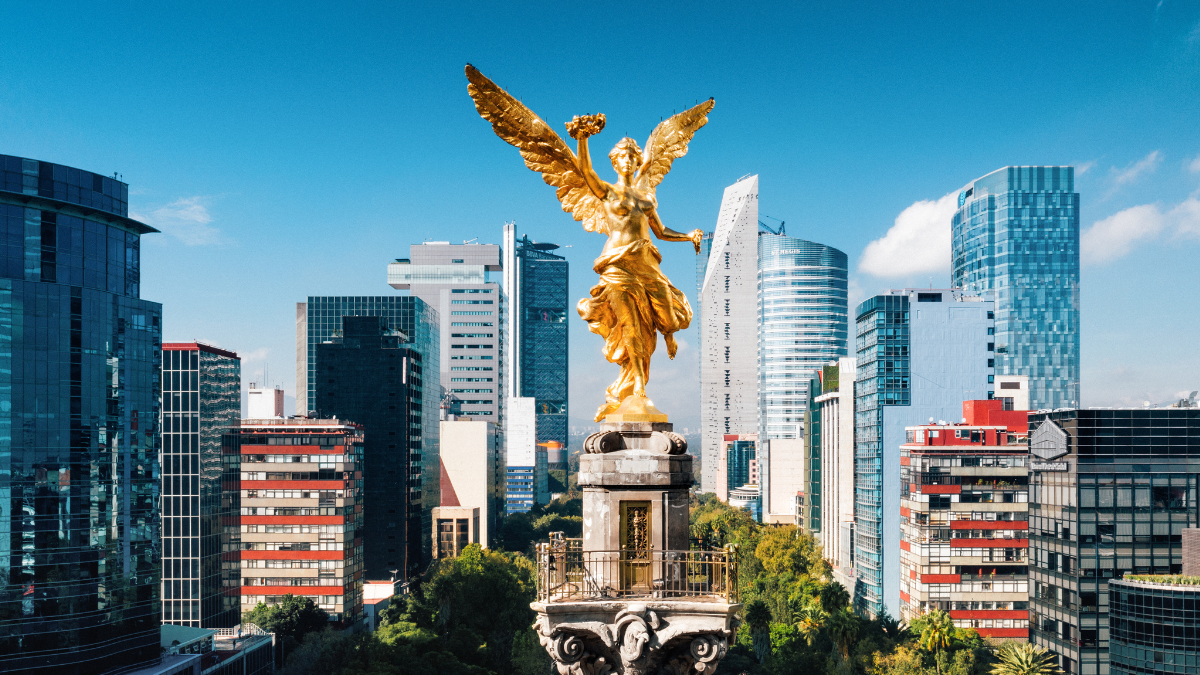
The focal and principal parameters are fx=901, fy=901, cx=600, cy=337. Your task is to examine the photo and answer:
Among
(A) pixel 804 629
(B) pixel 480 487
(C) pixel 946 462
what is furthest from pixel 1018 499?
(B) pixel 480 487

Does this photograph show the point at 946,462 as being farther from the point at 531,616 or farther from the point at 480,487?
the point at 480,487

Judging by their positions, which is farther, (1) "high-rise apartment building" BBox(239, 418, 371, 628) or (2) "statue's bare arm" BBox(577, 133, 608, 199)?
(1) "high-rise apartment building" BBox(239, 418, 371, 628)

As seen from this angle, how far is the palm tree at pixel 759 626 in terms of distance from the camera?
8340 cm

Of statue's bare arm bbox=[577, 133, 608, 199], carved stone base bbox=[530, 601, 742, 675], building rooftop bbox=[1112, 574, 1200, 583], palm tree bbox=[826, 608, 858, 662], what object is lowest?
palm tree bbox=[826, 608, 858, 662]

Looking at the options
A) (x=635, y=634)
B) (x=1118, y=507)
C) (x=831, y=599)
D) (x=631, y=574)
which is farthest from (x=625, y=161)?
(x=831, y=599)

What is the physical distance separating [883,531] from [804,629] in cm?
1901

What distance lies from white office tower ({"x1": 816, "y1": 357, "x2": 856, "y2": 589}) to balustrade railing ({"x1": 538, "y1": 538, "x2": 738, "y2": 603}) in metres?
108

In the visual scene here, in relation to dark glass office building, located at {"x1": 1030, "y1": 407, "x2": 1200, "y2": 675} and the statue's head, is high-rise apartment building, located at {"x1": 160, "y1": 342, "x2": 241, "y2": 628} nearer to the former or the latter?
dark glass office building, located at {"x1": 1030, "y1": 407, "x2": 1200, "y2": 675}

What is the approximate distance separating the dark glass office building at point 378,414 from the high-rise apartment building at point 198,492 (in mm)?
31232

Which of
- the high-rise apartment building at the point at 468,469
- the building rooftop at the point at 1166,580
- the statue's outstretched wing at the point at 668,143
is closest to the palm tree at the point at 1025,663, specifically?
the building rooftop at the point at 1166,580

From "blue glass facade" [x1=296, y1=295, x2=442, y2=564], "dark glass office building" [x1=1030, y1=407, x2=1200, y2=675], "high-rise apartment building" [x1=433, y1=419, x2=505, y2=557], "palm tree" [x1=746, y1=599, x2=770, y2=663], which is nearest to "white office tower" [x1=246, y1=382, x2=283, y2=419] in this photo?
"blue glass facade" [x1=296, y1=295, x2=442, y2=564]

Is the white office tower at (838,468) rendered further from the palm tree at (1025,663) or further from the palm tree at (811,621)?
the palm tree at (1025,663)

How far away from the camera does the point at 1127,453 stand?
69.4 meters

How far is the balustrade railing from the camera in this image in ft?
60.1
